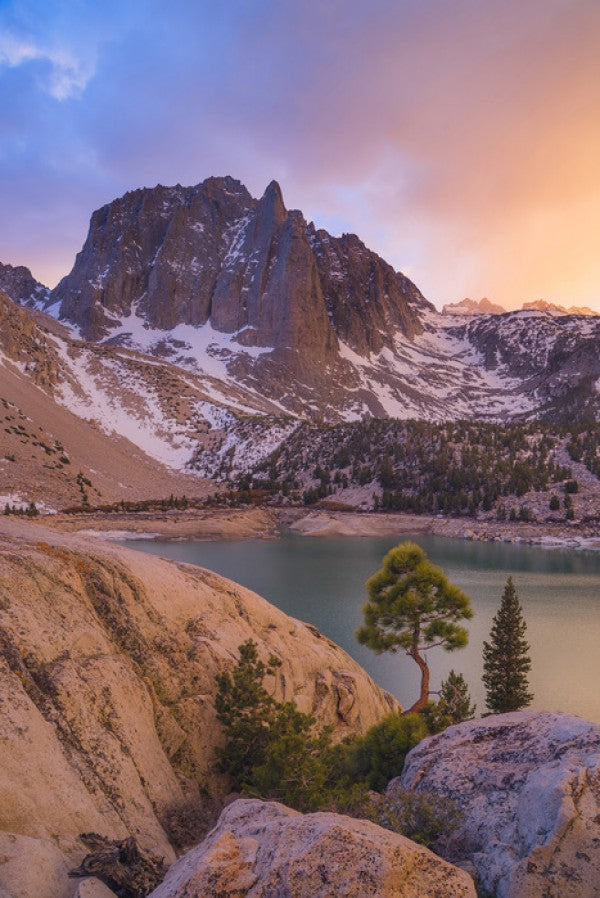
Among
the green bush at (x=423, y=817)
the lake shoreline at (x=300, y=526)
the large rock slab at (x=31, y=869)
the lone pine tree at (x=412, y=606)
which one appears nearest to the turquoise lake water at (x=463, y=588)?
the lake shoreline at (x=300, y=526)

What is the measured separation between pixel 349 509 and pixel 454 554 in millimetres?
29849

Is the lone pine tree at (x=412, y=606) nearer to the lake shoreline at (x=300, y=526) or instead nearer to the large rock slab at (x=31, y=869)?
the large rock slab at (x=31, y=869)

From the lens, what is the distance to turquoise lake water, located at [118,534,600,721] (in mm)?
30734

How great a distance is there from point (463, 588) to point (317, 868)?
4961 cm

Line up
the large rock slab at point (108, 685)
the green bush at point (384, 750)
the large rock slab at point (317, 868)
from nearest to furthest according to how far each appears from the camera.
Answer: the large rock slab at point (317, 868)
the large rock slab at point (108, 685)
the green bush at point (384, 750)

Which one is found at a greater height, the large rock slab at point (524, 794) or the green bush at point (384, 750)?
the large rock slab at point (524, 794)

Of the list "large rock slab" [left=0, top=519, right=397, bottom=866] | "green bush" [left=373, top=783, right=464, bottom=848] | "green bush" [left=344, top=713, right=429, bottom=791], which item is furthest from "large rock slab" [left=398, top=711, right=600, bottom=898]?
"large rock slab" [left=0, top=519, right=397, bottom=866]

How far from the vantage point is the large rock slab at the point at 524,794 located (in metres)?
6.40

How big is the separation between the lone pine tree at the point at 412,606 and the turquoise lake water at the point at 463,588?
9.02 m

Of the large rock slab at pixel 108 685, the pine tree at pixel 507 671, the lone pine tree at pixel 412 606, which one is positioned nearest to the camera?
the large rock slab at pixel 108 685

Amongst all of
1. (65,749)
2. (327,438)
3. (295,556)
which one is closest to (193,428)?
(327,438)

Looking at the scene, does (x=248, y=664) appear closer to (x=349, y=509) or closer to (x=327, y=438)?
(x=349, y=509)

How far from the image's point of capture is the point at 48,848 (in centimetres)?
746

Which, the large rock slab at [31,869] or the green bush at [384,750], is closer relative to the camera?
the large rock slab at [31,869]
